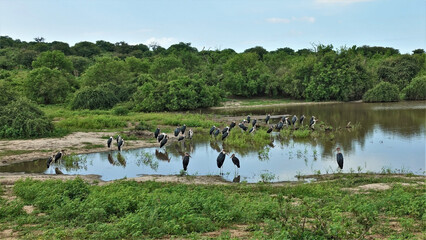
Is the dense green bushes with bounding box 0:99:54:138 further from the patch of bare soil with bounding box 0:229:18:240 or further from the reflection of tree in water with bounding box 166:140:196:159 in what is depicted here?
the patch of bare soil with bounding box 0:229:18:240

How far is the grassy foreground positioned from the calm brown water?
433cm

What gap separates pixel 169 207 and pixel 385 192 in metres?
5.96

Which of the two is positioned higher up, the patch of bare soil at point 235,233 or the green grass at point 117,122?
the green grass at point 117,122

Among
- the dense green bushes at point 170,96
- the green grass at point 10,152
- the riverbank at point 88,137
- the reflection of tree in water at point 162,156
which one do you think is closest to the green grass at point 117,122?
the riverbank at point 88,137

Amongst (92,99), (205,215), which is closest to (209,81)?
(92,99)

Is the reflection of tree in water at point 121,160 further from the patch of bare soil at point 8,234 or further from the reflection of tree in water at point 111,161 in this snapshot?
the patch of bare soil at point 8,234

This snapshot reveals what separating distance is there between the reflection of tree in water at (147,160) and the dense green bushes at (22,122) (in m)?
6.82

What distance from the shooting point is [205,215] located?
820cm

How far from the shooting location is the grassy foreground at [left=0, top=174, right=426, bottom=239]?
673 centimetres

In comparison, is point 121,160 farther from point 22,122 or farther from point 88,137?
point 22,122

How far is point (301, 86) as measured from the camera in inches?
1859

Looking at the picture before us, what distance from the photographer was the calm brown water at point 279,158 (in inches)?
590

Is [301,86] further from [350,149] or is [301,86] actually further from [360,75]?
[350,149]

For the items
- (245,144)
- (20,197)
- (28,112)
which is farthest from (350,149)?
(28,112)
